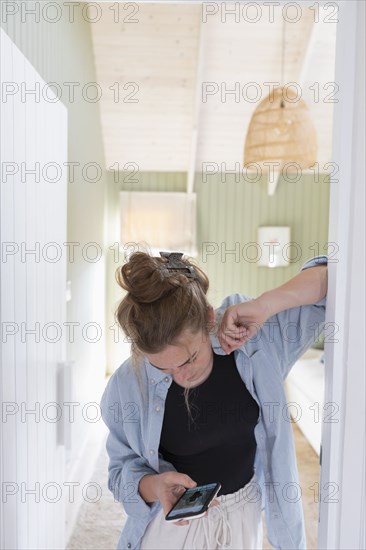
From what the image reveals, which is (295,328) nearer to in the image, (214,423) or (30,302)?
(214,423)

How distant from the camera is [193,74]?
4414mm

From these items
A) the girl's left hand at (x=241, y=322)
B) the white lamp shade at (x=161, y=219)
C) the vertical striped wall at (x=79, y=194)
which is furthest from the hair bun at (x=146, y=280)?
the white lamp shade at (x=161, y=219)

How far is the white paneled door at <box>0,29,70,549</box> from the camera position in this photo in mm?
1406

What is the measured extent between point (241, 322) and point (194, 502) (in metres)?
0.43

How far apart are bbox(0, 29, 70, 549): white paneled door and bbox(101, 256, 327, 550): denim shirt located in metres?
0.27

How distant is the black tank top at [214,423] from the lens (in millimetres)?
1389

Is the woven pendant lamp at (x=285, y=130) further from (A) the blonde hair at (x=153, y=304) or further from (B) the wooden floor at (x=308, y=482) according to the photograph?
(A) the blonde hair at (x=153, y=304)

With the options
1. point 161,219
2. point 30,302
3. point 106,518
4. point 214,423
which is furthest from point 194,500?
point 161,219

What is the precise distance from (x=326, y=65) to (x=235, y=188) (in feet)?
4.63

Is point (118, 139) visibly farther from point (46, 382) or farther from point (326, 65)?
point (46, 382)

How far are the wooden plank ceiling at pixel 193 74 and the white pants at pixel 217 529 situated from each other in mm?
3367

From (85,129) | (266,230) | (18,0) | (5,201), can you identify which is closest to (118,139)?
(85,129)

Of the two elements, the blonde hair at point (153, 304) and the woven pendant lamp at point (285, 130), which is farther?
the woven pendant lamp at point (285, 130)

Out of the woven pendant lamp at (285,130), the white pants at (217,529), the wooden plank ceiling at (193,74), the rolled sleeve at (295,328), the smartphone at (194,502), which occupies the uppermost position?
the wooden plank ceiling at (193,74)
